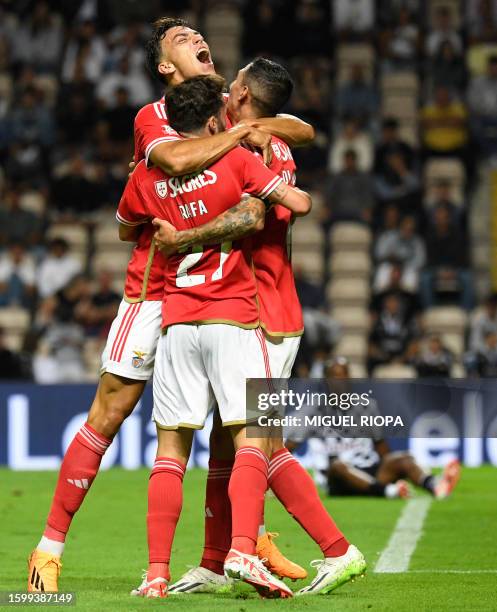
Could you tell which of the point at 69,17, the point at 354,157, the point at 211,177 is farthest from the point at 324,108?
the point at 211,177

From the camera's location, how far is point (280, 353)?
6227 mm

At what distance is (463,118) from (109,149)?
4502 mm

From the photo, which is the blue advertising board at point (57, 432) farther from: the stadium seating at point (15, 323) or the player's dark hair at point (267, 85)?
the player's dark hair at point (267, 85)

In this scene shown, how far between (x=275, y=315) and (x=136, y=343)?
601 mm

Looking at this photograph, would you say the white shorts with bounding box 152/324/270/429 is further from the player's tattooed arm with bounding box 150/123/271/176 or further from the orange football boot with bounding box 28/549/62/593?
the orange football boot with bounding box 28/549/62/593

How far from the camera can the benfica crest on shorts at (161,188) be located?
6051 mm

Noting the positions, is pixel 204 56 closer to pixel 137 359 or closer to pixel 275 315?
pixel 275 315

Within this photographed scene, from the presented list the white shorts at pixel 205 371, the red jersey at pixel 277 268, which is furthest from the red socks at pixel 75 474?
the red jersey at pixel 277 268

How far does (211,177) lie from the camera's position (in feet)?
19.6

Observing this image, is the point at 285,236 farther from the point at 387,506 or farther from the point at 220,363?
the point at 387,506

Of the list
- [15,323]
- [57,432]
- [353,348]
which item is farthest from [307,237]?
[57,432]

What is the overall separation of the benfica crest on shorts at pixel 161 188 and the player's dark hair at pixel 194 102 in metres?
0.24

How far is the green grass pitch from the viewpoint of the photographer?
5809mm

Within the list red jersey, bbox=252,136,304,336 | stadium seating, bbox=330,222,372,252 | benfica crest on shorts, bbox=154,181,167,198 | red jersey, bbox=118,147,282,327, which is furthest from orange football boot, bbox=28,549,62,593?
stadium seating, bbox=330,222,372,252
